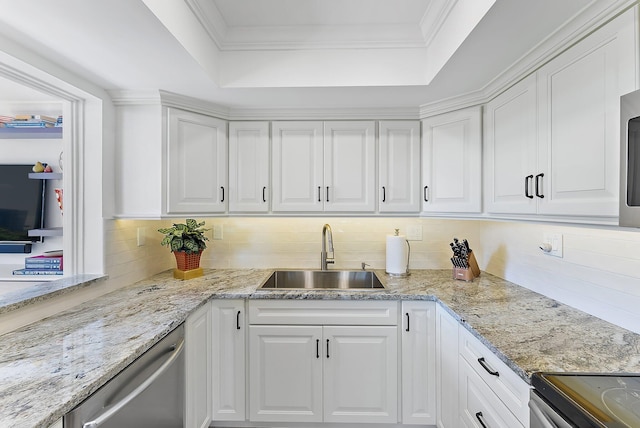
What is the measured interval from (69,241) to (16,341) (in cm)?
72

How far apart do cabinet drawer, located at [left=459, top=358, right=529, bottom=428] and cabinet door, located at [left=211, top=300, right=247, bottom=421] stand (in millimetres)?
1187

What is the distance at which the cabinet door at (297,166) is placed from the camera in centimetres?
208

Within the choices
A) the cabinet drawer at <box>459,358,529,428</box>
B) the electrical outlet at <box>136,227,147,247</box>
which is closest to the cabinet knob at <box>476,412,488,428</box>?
the cabinet drawer at <box>459,358,529,428</box>

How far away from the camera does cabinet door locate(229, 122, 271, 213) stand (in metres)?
2.10

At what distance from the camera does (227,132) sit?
6.91 ft

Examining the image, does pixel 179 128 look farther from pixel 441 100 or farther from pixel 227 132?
pixel 441 100

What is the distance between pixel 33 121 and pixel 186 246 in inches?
42.2

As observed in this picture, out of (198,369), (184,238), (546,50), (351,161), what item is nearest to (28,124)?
(184,238)

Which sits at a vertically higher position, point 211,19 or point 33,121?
point 211,19

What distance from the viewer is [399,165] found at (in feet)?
6.82

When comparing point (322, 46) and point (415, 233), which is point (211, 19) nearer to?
point (322, 46)

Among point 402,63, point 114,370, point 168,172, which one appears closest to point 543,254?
point 402,63

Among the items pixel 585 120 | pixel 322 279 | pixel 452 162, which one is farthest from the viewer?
pixel 322 279

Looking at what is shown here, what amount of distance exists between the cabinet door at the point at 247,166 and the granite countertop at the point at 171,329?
568 mm
